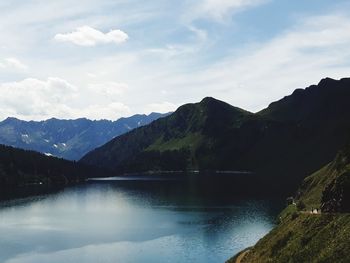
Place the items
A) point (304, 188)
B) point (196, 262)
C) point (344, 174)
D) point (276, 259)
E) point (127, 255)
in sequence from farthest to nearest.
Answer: point (304, 188) → point (127, 255) → point (196, 262) → point (344, 174) → point (276, 259)

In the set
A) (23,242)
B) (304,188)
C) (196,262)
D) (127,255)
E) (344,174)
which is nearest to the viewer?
(344,174)

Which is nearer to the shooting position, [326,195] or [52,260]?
[326,195]

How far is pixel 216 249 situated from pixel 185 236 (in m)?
27.7

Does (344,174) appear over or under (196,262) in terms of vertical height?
over

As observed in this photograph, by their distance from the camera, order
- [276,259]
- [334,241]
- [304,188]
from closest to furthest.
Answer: [334,241] → [276,259] → [304,188]

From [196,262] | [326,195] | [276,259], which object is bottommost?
[196,262]

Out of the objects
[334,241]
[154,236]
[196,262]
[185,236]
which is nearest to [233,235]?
[185,236]

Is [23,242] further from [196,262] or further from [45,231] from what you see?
[196,262]

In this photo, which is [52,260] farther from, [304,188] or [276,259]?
[304,188]

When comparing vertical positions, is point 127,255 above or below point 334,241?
below

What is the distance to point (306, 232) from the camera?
86438 millimetres

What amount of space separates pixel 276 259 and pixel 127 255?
71.5 meters

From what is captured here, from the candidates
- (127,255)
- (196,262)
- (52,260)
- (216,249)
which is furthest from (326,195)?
(52,260)

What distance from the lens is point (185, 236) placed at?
176625 millimetres
